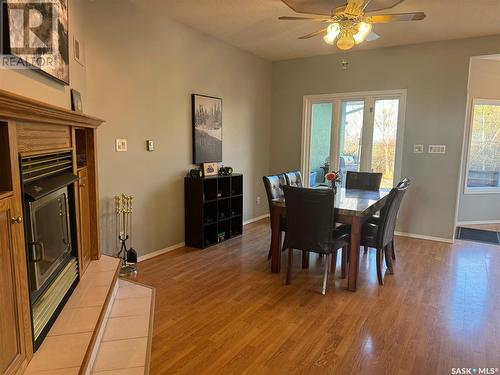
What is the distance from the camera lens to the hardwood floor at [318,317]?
2.06 meters

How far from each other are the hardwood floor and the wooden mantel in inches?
57.9

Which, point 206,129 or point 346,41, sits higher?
point 346,41

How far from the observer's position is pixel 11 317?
1328 millimetres

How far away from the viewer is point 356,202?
131 inches

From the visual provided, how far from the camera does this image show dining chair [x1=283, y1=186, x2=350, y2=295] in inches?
113

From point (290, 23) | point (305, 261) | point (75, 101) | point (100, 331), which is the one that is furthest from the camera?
point (290, 23)

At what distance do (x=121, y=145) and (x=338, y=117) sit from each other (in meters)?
3.36

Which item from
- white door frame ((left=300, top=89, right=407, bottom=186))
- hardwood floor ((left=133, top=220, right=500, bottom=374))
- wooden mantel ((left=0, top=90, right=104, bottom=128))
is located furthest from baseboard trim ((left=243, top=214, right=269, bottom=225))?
wooden mantel ((left=0, top=90, right=104, bottom=128))

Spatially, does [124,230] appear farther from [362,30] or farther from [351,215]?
[362,30]

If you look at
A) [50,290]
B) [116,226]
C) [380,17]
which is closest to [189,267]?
[116,226]

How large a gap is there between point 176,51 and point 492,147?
17.2ft

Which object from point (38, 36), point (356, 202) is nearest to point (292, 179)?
point (356, 202)

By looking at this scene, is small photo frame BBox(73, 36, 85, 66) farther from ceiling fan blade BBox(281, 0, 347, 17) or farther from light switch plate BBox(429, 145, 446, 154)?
light switch plate BBox(429, 145, 446, 154)

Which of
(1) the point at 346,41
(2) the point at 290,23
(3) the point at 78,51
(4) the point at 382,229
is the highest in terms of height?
(2) the point at 290,23
